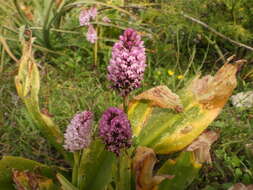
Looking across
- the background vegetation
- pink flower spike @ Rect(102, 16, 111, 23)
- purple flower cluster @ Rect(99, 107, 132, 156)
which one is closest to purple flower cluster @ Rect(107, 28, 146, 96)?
purple flower cluster @ Rect(99, 107, 132, 156)

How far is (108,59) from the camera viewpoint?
9.39 ft

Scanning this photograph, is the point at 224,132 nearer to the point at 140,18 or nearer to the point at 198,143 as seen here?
the point at 198,143

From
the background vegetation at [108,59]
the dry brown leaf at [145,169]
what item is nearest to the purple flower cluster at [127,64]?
the dry brown leaf at [145,169]

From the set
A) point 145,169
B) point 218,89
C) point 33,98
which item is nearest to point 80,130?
point 145,169

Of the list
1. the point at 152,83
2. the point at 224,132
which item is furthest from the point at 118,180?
the point at 152,83

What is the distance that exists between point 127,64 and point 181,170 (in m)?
0.52

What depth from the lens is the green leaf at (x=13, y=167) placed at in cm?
150

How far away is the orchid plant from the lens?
1.17 meters

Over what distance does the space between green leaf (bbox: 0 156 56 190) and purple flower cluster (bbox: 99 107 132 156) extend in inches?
20.0

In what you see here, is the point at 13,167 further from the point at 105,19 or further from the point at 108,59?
the point at 105,19

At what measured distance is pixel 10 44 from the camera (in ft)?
10.4

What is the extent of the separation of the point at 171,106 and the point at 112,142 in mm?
603

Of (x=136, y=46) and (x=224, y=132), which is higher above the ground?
(x=136, y=46)

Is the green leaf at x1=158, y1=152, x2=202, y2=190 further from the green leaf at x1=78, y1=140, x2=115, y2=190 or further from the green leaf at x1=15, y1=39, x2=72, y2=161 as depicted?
the green leaf at x1=15, y1=39, x2=72, y2=161
